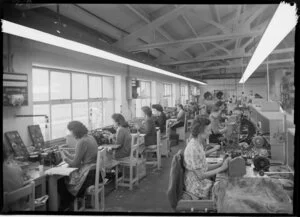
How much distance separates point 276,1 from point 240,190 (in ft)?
4.48

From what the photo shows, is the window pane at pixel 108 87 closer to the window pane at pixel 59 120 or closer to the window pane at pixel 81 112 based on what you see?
the window pane at pixel 81 112

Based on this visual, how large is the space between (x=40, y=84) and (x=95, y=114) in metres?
1.38

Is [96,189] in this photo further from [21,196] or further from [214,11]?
[214,11]

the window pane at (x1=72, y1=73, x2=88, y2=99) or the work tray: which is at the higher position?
the window pane at (x1=72, y1=73, x2=88, y2=99)

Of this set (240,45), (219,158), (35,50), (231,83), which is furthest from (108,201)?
(231,83)

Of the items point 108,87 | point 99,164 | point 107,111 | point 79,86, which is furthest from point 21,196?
point 108,87

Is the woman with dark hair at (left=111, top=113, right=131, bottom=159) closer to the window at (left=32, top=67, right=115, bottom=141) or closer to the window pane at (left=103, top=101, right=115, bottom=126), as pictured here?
the window at (left=32, top=67, right=115, bottom=141)

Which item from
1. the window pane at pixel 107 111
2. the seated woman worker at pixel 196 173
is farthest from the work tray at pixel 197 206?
the window pane at pixel 107 111

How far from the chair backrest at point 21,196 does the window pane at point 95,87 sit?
2.65m

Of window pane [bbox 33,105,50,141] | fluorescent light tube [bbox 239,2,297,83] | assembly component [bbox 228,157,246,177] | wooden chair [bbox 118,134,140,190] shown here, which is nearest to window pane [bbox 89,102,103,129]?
wooden chair [bbox 118,134,140,190]

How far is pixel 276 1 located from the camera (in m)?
1.94

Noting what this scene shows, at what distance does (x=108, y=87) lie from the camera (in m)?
5.30

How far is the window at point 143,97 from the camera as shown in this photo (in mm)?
6618

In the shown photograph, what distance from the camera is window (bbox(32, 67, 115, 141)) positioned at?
3.33 meters
